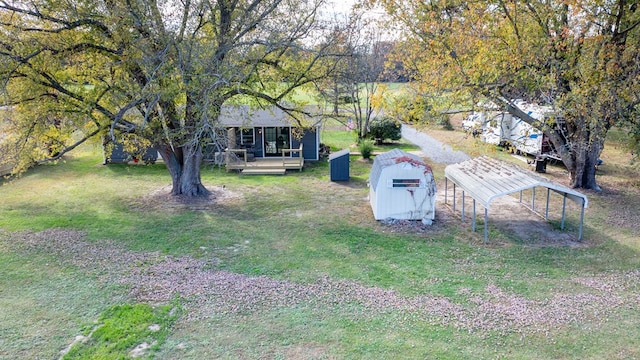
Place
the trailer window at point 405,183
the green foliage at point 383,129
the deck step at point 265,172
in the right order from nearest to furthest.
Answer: the trailer window at point 405,183 → the deck step at point 265,172 → the green foliage at point 383,129

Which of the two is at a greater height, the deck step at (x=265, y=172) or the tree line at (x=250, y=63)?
the tree line at (x=250, y=63)

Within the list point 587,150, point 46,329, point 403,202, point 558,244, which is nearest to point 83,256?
point 46,329

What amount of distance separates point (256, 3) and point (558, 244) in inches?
415

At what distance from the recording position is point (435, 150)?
23922mm

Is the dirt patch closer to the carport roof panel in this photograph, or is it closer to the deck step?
the carport roof panel

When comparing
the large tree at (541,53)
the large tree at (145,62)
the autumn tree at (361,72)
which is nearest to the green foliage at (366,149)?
the autumn tree at (361,72)

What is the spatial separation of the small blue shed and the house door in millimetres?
4597

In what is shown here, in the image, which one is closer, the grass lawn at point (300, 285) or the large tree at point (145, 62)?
the grass lawn at point (300, 285)

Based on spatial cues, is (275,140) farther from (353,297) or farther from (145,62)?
(353,297)

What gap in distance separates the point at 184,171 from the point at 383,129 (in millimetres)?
14417

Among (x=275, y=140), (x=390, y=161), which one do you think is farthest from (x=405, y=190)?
(x=275, y=140)

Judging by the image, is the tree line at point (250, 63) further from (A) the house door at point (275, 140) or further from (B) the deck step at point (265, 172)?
(A) the house door at point (275, 140)

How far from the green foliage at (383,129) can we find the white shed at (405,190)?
13962 mm

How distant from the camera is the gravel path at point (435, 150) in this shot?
2128 centimetres
